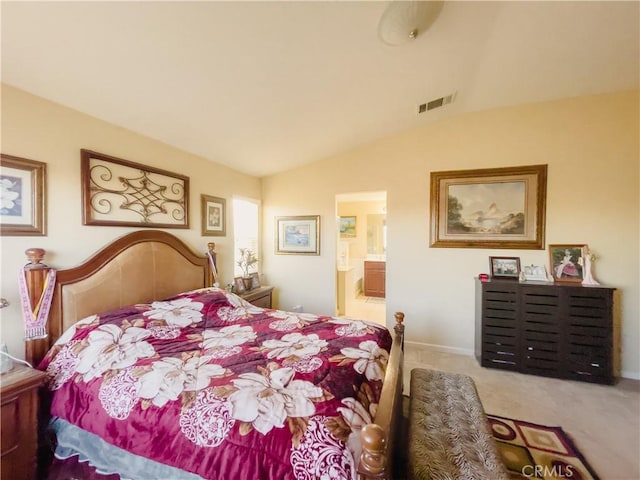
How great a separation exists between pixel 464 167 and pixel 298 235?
94.5 inches

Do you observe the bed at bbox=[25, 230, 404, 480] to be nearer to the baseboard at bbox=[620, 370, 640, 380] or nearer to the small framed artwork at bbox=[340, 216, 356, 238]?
the baseboard at bbox=[620, 370, 640, 380]

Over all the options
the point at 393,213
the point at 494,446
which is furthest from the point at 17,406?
the point at 393,213

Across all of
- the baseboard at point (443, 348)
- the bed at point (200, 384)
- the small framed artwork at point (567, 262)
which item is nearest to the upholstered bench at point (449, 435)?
the bed at point (200, 384)

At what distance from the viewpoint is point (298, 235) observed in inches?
156

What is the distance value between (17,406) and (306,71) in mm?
2561

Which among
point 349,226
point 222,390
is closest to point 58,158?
point 222,390

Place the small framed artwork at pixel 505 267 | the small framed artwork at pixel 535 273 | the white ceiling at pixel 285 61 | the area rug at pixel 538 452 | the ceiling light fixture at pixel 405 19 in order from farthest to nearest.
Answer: the small framed artwork at pixel 505 267, the small framed artwork at pixel 535 273, the area rug at pixel 538 452, the ceiling light fixture at pixel 405 19, the white ceiling at pixel 285 61

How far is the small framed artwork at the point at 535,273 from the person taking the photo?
2.86 m

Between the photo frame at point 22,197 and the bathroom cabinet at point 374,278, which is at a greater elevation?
the photo frame at point 22,197

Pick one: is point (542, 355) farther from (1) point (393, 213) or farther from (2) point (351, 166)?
(2) point (351, 166)

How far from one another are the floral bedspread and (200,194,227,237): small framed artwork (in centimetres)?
125

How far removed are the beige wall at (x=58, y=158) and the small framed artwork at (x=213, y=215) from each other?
618 millimetres

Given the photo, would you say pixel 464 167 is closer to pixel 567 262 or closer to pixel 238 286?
pixel 567 262

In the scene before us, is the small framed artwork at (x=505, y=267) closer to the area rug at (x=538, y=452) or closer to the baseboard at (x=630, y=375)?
the baseboard at (x=630, y=375)
